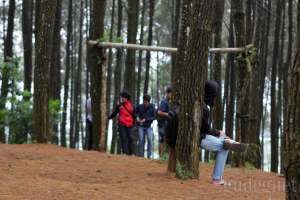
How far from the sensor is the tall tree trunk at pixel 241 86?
13141 millimetres

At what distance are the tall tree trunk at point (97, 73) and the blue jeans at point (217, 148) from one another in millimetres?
5789

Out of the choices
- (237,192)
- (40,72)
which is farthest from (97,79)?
(237,192)

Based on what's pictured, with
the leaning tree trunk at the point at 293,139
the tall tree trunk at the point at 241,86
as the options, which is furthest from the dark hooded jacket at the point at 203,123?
the leaning tree trunk at the point at 293,139

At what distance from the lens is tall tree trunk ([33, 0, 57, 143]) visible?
42.1ft

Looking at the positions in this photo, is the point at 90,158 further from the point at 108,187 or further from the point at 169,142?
the point at 108,187

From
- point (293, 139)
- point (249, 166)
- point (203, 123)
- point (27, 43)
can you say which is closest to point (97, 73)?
point (249, 166)

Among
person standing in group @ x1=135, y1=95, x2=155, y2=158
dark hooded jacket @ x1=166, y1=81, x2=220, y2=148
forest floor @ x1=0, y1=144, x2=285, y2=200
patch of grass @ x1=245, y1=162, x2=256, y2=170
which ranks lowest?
patch of grass @ x1=245, y1=162, x2=256, y2=170

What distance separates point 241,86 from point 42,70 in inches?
175

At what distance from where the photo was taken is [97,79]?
550 inches

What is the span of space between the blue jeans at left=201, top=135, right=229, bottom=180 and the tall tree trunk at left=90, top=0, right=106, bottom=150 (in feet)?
19.0

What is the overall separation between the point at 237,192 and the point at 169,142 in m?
1.31

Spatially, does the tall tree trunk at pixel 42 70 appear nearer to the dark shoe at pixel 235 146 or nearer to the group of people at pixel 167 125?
the group of people at pixel 167 125

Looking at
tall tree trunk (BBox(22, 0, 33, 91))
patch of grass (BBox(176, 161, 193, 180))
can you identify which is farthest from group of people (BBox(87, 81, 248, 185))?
tall tree trunk (BBox(22, 0, 33, 91))

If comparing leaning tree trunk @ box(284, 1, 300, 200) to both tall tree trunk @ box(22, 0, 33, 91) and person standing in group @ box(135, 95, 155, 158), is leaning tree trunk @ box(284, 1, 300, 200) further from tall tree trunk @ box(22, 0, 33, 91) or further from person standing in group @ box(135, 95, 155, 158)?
tall tree trunk @ box(22, 0, 33, 91)
